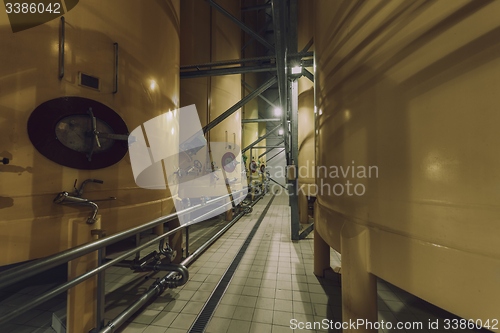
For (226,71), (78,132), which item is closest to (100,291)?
(78,132)

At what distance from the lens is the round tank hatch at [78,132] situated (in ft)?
5.25

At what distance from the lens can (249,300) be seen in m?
2.29

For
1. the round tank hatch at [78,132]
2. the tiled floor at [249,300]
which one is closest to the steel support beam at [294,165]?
the tiled floor at [249,300]

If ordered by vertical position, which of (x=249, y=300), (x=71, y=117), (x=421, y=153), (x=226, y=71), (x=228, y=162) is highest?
(x=226, y=71)

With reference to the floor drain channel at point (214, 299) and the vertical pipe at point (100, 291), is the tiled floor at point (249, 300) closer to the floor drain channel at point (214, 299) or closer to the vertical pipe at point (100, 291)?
the floor drain channel at point (214, 299)

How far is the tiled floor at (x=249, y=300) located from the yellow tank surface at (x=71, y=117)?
0.94 metres

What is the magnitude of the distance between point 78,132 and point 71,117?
13 centimetres

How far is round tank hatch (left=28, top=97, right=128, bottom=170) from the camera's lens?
160 cm

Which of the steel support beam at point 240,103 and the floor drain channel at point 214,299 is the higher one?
the steel support beam at point 240,103

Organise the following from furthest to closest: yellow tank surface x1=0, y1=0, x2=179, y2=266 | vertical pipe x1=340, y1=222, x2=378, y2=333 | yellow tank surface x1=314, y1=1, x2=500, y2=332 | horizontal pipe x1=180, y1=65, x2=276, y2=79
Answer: horizontal pipe x1=180, y1=65, x2=276, y2=79 < yellow tank surface x1=0, y1=0, x2=179, y2=266 < vertical pipe x1=340, y1=222, x2=378, y2=333 < yellow tank surface x1=314, y1=1, x2=500, y2=332

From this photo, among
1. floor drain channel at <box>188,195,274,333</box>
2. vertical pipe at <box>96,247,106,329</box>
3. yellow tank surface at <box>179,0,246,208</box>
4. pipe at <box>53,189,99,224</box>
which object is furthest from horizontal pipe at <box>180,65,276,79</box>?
vertical pipe at <box>96,247,106,329</box>

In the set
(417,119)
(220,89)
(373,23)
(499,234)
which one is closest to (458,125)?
(417,119)

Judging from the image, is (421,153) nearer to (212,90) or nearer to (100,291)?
(100,291)

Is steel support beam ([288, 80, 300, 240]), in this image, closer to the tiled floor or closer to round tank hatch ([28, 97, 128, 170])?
the tiled floor
